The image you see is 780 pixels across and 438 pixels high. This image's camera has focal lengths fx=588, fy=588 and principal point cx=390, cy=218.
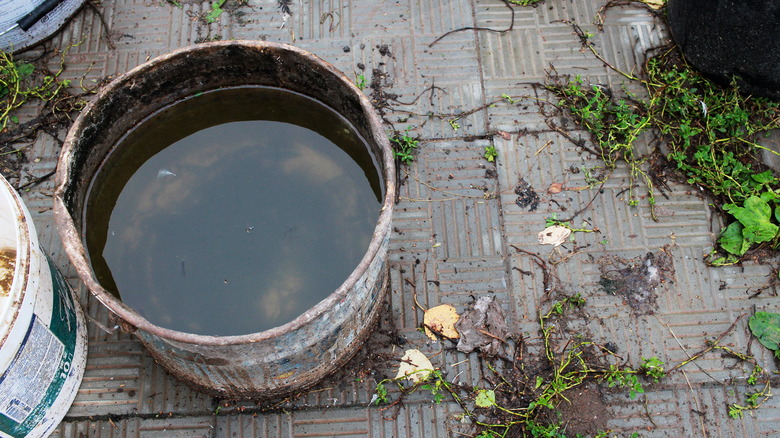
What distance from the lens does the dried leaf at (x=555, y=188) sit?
10.5 ft

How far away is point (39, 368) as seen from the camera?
2.33 m

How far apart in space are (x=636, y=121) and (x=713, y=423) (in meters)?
1.61

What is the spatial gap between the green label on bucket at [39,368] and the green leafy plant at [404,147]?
1.73 m

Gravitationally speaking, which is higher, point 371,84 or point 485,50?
point 485,50

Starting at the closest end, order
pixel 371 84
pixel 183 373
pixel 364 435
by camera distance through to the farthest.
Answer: pixel 183 373 → pixel 364 435 → pixel 371 84

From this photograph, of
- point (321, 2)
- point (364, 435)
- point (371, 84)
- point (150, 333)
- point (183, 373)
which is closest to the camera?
point (150, 333)

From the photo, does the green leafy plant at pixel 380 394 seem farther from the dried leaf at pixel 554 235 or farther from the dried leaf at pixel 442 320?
the dried leaf at pixel 554 235

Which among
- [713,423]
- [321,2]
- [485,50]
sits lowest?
[713,423]

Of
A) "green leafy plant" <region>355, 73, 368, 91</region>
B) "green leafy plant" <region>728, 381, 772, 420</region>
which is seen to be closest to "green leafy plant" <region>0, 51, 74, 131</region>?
"green leafy plant" <region>355, 73, 368, 91</region>

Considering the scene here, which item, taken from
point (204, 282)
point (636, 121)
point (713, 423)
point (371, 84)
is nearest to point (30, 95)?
point (204, 282)

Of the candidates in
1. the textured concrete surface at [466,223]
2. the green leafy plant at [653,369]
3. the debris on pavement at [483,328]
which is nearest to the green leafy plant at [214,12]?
the textured concrete surface at [466,223]

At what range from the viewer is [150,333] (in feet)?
6.43

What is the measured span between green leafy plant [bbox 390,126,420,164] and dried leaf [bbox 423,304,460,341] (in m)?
0.82

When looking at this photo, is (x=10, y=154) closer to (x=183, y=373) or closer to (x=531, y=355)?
(x=183, y=373)
